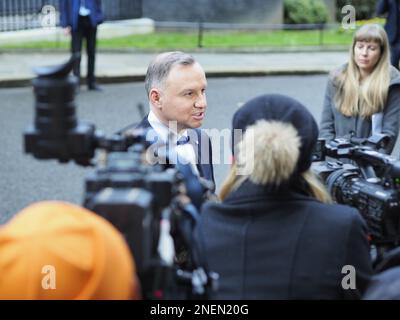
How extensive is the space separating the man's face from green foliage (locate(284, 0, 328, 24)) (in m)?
15.8

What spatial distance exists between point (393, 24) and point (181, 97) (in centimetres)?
699

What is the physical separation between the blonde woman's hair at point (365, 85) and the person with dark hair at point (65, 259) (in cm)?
384

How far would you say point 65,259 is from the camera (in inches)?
62.9

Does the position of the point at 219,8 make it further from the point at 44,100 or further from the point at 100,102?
the point at 44,100

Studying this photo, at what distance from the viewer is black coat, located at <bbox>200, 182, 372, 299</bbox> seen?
8.43 ft

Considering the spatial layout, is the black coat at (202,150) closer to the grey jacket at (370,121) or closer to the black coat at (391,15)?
the grey jacket at (370,121)

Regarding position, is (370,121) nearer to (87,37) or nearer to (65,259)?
(65,259)

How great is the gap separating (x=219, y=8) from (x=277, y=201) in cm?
1604

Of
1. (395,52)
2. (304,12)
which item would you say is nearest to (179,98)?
(395,52)

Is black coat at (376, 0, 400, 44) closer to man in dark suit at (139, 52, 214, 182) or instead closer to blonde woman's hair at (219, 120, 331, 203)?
man in dark suit at (139, 52, 214, 182)

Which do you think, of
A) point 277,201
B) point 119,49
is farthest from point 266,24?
point 277,201

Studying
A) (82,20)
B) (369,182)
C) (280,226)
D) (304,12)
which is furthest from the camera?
(304,12)

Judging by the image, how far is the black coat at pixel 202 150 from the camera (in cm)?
361

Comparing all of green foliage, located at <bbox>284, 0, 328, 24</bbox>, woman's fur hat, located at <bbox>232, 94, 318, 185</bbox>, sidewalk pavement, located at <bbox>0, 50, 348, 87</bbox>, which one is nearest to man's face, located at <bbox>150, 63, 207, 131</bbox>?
woman's fur hat, located at <bbox>232, 94, 318, 185</bbox>
